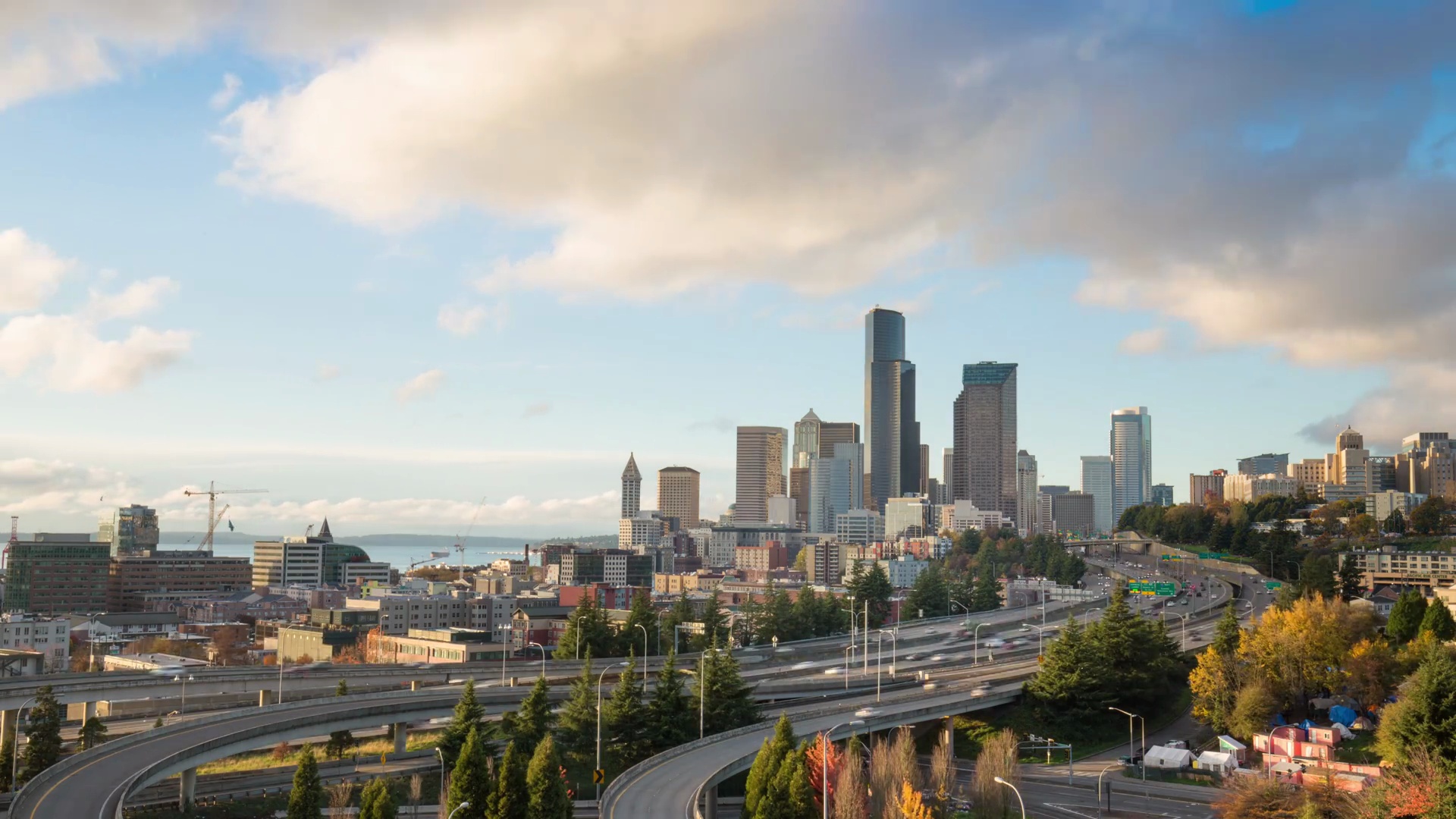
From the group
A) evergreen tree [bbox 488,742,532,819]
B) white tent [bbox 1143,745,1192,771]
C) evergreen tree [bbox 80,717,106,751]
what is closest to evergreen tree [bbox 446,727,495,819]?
evergreen tree [bbox 488,742,532,819]

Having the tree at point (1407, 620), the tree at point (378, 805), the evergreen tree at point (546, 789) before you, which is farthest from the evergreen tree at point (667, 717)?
the tree at point (1407, 620)

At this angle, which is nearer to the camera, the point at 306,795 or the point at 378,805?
the point at 378,805

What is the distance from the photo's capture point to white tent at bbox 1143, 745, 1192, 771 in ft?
229

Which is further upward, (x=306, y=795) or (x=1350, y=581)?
(x=1350, y=581)

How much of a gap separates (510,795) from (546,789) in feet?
4.67

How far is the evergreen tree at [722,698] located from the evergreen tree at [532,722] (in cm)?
920

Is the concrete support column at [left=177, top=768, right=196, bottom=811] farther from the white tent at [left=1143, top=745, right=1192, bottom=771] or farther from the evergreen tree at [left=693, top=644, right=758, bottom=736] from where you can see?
the white tent at [left=1143, top=745, right=1192, bottom=771]

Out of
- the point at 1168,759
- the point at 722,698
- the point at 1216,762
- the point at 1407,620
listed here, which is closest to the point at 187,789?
the point at 722,698

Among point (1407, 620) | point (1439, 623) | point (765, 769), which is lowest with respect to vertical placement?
point (765, 769)

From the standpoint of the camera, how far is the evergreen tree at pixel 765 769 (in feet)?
169

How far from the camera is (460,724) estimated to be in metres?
62.8

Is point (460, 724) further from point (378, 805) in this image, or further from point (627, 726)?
point (378, 805)

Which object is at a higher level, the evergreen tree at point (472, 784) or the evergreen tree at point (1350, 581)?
the evergreen tree at point (1350, 581)

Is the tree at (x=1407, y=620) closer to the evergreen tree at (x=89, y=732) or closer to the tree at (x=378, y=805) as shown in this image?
the tree at (x=378, y=805)
